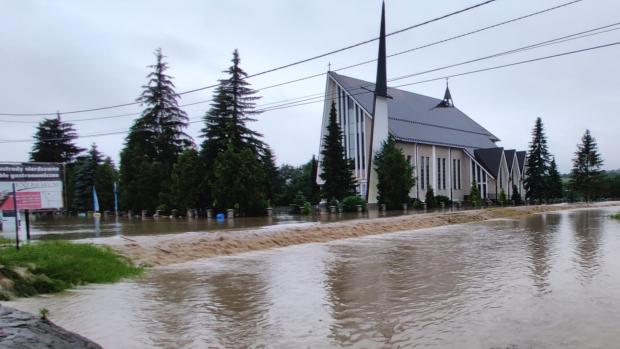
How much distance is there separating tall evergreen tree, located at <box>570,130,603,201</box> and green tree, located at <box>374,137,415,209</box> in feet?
155

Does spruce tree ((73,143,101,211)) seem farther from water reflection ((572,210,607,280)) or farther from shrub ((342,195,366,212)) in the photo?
water reflection ((572,210,607,280))

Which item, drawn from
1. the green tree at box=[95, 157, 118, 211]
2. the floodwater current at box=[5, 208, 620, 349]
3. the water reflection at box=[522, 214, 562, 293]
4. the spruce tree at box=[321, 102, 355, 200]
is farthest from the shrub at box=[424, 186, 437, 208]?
the green tree at box=[95, 157, 118, 211]

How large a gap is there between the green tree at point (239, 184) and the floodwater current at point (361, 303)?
75.5 feet

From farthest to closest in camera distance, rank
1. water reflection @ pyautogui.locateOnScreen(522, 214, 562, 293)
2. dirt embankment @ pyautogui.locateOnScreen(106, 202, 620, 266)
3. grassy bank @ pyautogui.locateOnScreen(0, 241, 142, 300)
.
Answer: dirt embankment @ pyautogui.locateOnScreen(106, 202, 620, 266) < water reflection @ pyautogui.locateOnScreen(522, 214, 562, 293) < grassy bank @ pyautogui.locateOnScreen(0, 241, 142, 300)

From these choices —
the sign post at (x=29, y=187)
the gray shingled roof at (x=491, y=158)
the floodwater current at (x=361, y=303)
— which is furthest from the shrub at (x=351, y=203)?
the sign post at (x=29, y=187)

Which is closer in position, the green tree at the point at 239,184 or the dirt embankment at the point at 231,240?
the dirt embankment at the point at 231,240

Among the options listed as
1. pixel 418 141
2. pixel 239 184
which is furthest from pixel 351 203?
pixel 418 141

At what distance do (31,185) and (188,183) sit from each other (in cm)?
2938

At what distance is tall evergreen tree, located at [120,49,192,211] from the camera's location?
1997 inches

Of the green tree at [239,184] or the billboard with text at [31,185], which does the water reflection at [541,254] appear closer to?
the billboard with text at [31,185]

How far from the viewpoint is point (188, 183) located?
4362 centimetres

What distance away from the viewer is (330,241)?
20734 millimetres

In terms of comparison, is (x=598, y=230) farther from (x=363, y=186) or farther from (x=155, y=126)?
(x=155, y=126)

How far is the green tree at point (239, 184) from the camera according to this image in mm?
38656
